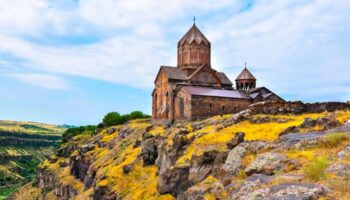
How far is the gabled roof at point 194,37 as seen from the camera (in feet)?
240

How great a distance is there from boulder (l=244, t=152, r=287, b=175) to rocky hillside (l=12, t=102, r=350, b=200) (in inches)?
1.9

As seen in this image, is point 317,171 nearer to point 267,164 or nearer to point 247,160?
point 267,164

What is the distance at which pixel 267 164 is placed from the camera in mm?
19812

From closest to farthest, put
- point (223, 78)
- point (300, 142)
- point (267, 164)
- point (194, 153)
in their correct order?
point (267, 164) → point (300, 142) → point (194, 153) → point (223, 78)

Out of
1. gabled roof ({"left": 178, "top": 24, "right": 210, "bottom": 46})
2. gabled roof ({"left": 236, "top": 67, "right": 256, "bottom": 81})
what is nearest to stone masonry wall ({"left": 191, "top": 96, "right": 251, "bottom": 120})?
gabled roof ({"left": 178, "top": 24, "right": 210, "bottom": 46})

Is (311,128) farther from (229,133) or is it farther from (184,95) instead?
(184,95)

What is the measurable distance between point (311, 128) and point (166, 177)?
13.1 meters

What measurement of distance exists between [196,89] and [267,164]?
4422cm

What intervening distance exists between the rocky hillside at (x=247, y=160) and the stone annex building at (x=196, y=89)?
263 inches

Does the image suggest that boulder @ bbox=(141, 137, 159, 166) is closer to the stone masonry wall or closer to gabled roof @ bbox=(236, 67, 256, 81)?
the stone masonry wall

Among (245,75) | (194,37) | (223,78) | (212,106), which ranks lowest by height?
(212,106)

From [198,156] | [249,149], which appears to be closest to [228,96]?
[198,156]

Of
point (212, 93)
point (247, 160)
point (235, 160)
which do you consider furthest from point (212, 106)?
point (247, 160)

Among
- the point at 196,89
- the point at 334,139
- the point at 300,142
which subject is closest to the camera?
the point at 334,139
